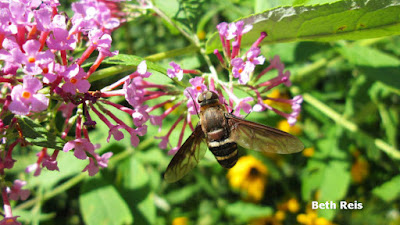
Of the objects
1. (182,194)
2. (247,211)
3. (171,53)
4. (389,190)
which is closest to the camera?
(171,53)

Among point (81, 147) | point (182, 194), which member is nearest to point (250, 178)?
point (182, 194)

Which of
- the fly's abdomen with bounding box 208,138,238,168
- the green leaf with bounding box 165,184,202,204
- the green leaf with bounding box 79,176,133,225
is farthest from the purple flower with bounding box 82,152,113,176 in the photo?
the green leaf with bounding box 165,184,202,204

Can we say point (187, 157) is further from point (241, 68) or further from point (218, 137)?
point (241, 68)

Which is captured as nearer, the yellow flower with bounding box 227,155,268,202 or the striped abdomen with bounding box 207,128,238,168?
the striped abdomen with bounding box 207,128,238,168

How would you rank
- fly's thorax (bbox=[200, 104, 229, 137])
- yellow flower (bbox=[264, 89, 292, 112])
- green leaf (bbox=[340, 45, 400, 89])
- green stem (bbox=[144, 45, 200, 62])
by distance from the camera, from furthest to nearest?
yellow flower (bbox=[264, 89, 292, 112]) → green leaf (bbox=[340, 45, 400, 89]) → green stem (bbox=[144, 45, 200, 62]) → fly's thorax (bbox=[200, 104, 229, 137])

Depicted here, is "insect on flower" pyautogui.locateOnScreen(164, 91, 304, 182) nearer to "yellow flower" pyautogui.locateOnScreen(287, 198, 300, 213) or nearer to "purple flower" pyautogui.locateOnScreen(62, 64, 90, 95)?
"purple flower" pyautogui.locateOnScreen(62, 64, 90, 95)

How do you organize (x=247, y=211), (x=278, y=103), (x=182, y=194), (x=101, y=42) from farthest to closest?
(x=182, y=194)
(x=247, y=211)
(x=278, y=103)
(x=101, y=42)

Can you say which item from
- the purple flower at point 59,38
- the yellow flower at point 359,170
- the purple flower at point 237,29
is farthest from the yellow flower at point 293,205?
the purple flower at point 59,38

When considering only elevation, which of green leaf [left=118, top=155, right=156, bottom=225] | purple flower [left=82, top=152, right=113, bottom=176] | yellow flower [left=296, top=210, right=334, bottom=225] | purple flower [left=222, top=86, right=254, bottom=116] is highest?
purple flower [left=222, top=86, right=254, bottom=116]
